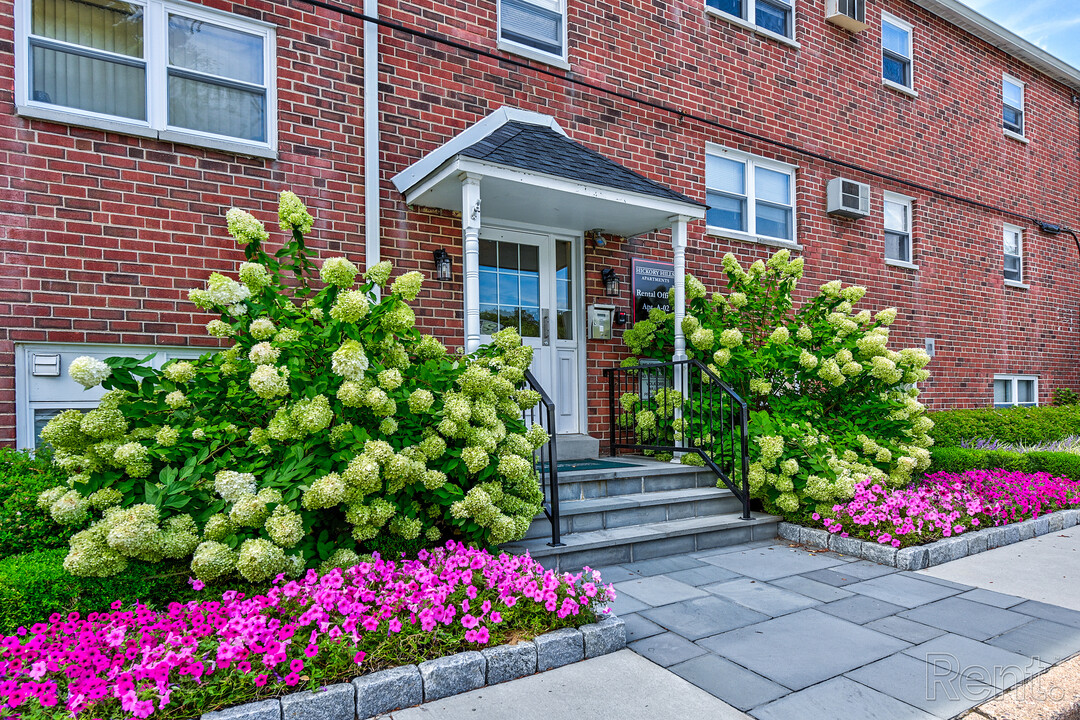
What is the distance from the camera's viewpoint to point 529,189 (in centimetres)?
520

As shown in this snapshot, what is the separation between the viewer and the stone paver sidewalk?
2.62 metres

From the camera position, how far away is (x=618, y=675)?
110 inches

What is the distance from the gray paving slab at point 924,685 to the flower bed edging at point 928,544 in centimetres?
175

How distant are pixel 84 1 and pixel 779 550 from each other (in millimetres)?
6462

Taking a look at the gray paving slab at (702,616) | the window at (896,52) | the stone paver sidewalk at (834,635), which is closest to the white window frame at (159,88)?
the stone paver sidewalk at (834,635)

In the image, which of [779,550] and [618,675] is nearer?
[618,675]

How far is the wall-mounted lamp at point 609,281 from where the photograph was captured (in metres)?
6.63

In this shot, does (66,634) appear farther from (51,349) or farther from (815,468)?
(815,468)

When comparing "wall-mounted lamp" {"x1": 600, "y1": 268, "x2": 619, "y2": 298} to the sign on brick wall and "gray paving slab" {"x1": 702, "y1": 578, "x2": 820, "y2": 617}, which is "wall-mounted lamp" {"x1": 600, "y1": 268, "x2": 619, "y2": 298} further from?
"gray paving slab" {"x1": 702, "y1": 578, "x2": 820, "y2": 617}

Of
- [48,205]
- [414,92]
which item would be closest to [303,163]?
[414,92]

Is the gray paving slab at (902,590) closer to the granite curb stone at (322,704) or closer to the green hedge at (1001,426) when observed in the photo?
the granite curb stone at (322,704)

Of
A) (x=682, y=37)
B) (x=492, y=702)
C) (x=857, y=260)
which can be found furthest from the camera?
(x=857, y=260)

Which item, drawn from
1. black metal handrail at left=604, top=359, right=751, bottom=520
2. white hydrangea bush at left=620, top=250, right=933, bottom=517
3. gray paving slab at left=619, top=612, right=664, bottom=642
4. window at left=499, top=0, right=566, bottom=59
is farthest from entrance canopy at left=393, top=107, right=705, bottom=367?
gray paving slab at left=619, top=612, right=664, bottom=642

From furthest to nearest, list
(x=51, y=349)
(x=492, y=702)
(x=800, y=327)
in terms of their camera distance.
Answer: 1. (x=800, y=327)
2. (x=51, y=349)
3. (x=492, y=702)
